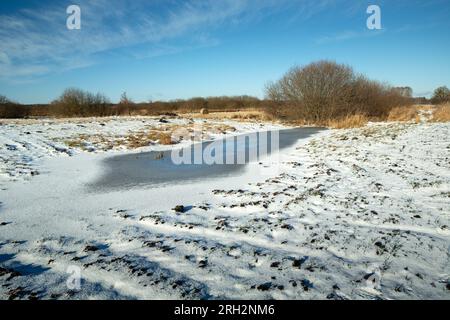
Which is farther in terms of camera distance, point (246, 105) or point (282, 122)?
point (246, 105)

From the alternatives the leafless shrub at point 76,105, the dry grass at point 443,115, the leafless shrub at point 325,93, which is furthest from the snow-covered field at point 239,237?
the leafless shrub at point 76,105

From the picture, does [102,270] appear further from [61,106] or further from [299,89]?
[61,106]

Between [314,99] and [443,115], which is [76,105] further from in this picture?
[443,115]

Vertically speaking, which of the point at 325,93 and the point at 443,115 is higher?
the point at 325,93

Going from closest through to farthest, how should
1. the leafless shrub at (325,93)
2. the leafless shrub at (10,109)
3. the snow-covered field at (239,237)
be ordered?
the snow-covered field at (239,237)
the leafless shrub at (325,93)
the leafless shrub at (10,109)

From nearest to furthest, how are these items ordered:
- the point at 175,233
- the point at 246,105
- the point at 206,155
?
the point at 175,233 → the point at 206,155 → the point at 246,105

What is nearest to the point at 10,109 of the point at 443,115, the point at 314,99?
the point at 314,99

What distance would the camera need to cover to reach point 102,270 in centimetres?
304

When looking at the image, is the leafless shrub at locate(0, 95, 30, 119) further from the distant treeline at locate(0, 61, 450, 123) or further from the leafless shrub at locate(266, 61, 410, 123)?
the leafless shrub at locate(266, 61, 410, 123)

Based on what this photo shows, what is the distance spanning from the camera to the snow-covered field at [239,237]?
2.71 m

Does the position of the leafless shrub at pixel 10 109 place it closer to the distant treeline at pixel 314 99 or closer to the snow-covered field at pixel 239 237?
the distant treeline at pixel 314 99

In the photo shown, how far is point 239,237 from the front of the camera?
12.3 ft

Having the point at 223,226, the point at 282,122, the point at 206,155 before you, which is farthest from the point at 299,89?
the point at 223,226
